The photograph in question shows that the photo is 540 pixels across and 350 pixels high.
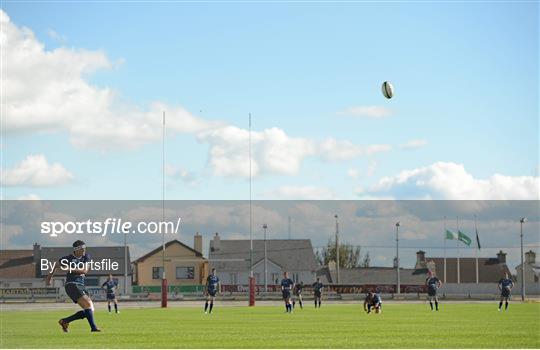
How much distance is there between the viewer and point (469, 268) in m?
141

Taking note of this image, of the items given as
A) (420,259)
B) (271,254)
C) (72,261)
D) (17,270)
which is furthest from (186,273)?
(72,261)

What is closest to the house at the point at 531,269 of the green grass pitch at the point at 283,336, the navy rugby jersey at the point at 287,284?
the navy rugby jersey at the point at 287,284

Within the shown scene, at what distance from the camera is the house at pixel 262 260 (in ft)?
379

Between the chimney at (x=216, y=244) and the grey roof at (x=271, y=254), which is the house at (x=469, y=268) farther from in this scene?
the chimney at (x=216, y=244)

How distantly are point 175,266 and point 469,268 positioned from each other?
6234 centimetres

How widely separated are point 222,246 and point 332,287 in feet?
83.5

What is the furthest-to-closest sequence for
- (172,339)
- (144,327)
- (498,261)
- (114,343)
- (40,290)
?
1. (498,261)
2. (40,290)
3. (144,327)
4. (172,339)
5. (114,343)

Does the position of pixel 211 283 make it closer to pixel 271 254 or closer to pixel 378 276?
pixel 271 254

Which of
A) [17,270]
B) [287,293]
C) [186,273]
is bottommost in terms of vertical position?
[287,293]

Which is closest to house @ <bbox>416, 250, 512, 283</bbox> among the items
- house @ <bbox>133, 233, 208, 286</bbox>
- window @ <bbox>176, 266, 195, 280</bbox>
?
house @ <bbox>133, 233, 208, 286</bbox>

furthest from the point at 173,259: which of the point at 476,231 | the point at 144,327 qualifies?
the point at 144,327

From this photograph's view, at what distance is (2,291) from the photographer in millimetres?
82625

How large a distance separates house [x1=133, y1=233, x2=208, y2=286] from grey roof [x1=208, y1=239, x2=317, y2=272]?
615 inches

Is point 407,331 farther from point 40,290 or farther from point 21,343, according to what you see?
point 40,290
